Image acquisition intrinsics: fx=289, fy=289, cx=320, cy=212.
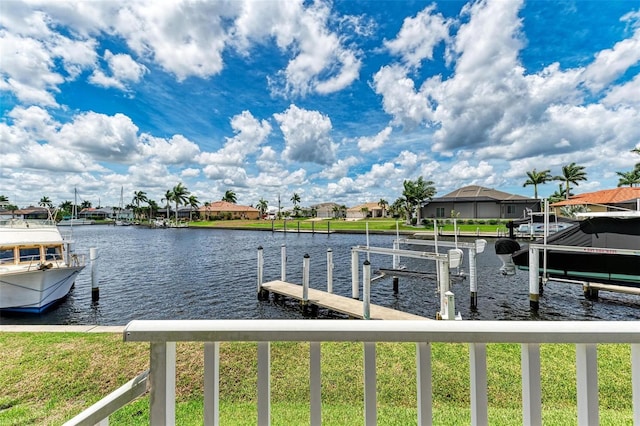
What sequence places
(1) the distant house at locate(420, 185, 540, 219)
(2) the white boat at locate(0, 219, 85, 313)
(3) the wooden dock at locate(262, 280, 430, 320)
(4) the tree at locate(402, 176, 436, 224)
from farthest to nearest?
(4) the tree at locate(402, 176, 436, 224)
(1) the distant house at locate(420, 185, 540, 219)
(2) the white boat at locate(0, 219, 85, 313)
(3) the wooden dock at locate(262, 280, 430, 320)

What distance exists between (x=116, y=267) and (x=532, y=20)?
83.8 ft

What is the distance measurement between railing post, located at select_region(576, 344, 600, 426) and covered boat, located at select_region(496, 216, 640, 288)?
10347mm

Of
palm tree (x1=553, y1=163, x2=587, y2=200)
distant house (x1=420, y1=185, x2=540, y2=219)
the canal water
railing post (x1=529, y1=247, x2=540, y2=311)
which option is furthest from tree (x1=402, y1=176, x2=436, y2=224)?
railing post (x1=529, y1=247, x2=540, y2=311)

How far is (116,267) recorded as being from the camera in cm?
2061

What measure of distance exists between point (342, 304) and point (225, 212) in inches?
3594

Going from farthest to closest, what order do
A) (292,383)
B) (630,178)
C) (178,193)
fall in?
1. (178,193)
2. (630,178)
3. (292,383)

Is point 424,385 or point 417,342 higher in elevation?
point 417,342

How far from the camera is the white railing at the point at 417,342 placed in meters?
1.12

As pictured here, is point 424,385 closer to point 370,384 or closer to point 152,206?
point 370,384

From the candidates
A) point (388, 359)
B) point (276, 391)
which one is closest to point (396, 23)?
point (388, 359)

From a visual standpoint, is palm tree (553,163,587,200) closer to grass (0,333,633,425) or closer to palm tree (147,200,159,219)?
grass (0,333,633,425)

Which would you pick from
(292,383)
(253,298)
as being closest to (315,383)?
(292,383)

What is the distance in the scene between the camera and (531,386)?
1193 mm

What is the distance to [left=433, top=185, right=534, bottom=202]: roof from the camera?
48.4 m
